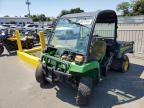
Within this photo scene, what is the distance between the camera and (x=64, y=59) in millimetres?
4668

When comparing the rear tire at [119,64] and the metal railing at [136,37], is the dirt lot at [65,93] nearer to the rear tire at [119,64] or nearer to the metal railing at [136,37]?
the rear tire at [119,64]

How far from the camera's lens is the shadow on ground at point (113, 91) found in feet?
15.1

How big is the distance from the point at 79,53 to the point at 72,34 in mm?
759

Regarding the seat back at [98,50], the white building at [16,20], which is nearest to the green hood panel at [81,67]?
the seat back at [98,50]

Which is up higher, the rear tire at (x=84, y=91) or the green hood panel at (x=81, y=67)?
the green hood panel at (x=81, y=67)

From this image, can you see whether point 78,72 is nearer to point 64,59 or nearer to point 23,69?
point 64,59

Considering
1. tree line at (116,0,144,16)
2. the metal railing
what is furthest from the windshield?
tree line at (116,0,144,16)

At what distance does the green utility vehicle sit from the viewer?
4.33 m

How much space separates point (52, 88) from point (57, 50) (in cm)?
107

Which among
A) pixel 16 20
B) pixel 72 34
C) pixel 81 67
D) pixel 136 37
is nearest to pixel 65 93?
pixel 81 67

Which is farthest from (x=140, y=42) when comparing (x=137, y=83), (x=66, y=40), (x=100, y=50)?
(x=66, y=40)

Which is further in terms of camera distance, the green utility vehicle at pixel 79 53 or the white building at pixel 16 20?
the white building at pixel 16 20

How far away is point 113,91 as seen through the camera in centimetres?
514

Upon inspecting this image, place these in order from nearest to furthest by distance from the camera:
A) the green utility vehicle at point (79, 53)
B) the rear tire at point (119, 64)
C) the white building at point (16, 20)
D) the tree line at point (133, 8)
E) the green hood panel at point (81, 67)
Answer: the green hood panel at point (81, 67) → the green utility vehicle at point (79, 53) → the rear tire at point (119, 64) → the tree line at point (133, 8) → the white building at point (16, 20)
